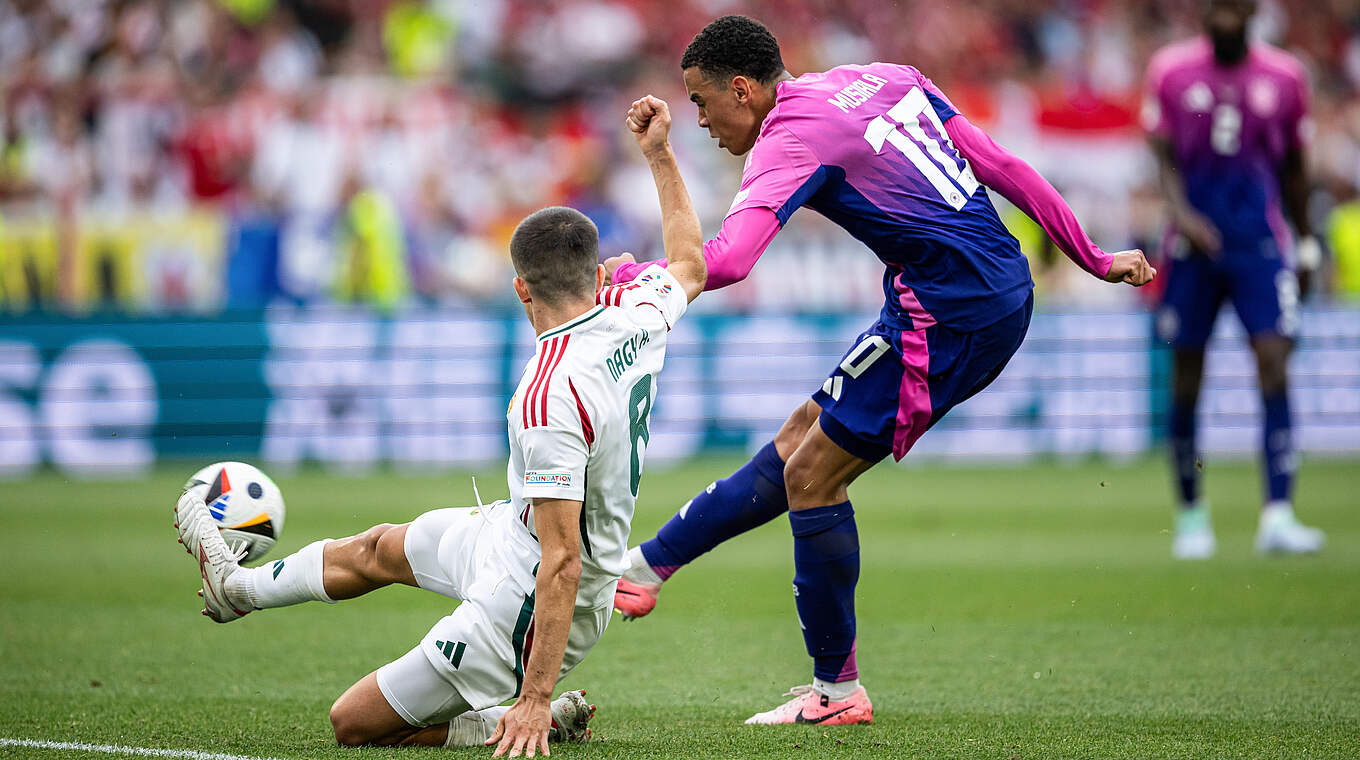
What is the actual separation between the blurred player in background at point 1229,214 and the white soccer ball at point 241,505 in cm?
527

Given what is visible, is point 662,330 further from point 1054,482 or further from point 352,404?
point 352,404

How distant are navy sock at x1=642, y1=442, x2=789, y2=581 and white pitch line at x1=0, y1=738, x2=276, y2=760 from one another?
1475mm

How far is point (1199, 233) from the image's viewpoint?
8.14m

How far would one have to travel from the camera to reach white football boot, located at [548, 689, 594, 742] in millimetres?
4215

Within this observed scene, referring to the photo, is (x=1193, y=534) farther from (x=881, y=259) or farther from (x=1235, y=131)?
(x=881, y=259)

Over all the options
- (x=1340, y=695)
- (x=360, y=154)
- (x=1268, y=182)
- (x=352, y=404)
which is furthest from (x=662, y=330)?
(x=360, y=154)

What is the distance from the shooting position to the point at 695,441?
13.0 m

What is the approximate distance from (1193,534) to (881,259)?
4.31 meters

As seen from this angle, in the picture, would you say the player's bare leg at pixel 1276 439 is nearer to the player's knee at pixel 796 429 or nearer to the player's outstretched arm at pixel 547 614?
the player's knee at pixel 796 429

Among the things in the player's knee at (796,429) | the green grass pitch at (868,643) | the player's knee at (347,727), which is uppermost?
the player's knee at (796,429)

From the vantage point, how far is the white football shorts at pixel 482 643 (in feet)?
13.1

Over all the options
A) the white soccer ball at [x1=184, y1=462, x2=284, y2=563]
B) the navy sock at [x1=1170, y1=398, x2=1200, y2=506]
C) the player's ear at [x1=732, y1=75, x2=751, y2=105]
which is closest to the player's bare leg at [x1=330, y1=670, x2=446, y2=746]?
the white soccer ball at [x1=184, y1=462, x2=284, y2=563]

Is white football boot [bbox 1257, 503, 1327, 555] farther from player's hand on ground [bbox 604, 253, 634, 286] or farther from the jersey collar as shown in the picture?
the jersey collar

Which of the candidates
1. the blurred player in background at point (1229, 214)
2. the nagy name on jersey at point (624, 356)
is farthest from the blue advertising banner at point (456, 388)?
the nagy name on jersey at point (624, 356)
